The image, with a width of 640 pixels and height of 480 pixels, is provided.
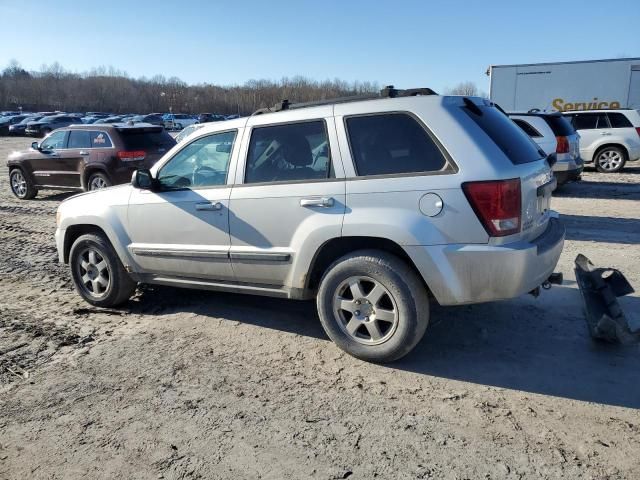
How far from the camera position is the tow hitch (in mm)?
3693

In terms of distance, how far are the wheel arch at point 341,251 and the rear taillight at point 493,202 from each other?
1.90 feet

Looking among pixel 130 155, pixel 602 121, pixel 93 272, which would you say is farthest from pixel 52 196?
pixel 602 121

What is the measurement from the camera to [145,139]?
11.0 m

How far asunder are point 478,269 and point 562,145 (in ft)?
28.2

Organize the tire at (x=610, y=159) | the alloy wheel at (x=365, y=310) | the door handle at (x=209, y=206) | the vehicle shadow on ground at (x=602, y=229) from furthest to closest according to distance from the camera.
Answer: the tire at (x=610, y=159) < the vehicle shadow on ground at (x=602, y=229) < the door handle at (x=209, y=206) < the alloy wheel at (x=365, y=310)

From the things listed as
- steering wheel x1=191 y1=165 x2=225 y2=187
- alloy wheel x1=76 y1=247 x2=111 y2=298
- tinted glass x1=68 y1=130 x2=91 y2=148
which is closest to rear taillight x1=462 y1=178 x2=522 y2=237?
steering wheel x1=191 y1=165 x2=225 y2=187

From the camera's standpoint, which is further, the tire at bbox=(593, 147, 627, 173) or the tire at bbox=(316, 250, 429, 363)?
the tire at bbox=(593, 147, 627, 173)

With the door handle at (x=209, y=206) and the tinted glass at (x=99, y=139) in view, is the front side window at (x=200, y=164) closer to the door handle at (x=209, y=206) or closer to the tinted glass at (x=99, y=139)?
the door handle at (x=209, y=206)

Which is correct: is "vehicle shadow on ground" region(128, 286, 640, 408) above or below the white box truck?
below

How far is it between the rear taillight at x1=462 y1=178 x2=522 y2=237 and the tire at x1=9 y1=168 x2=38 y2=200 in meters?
12.2

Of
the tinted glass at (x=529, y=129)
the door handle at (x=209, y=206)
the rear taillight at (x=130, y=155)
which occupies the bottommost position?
the door handle at (x=209, y=206)

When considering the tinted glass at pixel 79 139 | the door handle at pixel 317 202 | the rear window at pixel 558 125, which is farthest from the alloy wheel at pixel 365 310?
the tinted glass at pixel 79 139

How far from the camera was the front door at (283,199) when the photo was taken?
12.2 feet

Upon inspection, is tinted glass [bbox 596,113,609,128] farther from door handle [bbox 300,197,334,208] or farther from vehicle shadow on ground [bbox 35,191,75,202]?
vehicle shadow on ground [bbox 35,191,75,202]
